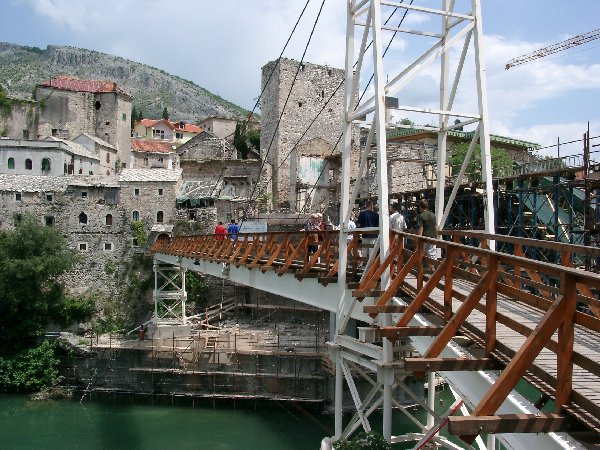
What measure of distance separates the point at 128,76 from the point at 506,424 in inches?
5481

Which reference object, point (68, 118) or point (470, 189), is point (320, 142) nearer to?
point (470, 189)

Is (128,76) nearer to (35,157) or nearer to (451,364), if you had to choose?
(35,157)

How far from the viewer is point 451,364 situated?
13.3 feet

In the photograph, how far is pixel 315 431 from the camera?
1806 centimetres

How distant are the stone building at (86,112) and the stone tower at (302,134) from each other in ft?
46.6

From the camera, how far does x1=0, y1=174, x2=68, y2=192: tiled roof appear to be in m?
31.2

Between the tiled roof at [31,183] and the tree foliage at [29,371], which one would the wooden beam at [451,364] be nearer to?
the tree foliage at [29,371]

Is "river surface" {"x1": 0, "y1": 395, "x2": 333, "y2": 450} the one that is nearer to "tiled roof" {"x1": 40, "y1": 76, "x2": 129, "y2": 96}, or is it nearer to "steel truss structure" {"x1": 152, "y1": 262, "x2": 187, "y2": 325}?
"steel truss structure" {"x1": 152, "y1": 262, "x2": 187, "y2": 325}

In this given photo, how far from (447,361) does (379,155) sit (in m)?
2.93

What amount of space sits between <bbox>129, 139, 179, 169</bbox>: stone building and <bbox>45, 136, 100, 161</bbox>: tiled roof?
5476 millimetres

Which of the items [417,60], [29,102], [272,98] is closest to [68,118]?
[29,102]

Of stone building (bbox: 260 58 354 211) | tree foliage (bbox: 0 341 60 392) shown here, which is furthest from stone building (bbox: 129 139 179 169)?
tree foliage (bbox: 0 341 60 392)

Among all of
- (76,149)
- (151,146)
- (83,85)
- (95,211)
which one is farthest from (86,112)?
(95,211)

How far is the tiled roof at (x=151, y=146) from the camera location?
47906 mm
